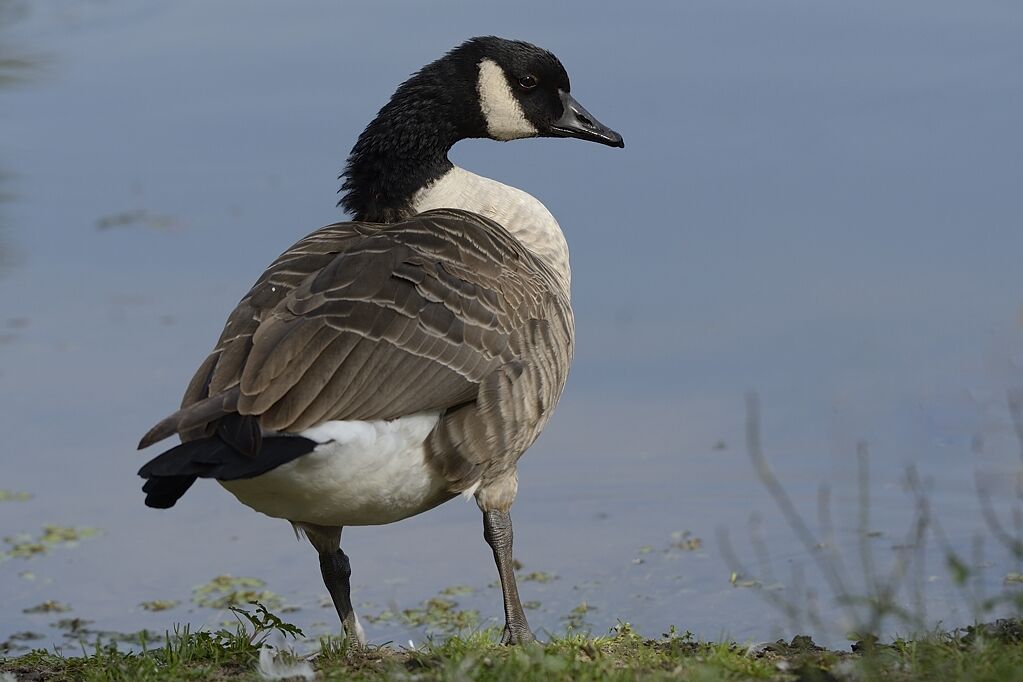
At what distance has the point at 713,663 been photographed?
13.8ft

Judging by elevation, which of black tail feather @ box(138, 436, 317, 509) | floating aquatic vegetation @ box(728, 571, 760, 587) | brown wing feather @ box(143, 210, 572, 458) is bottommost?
floating aquatic vegetation @ box(728, 571, 760, 587)

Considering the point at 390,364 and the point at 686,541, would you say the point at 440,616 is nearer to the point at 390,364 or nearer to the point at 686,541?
the point at 686,541

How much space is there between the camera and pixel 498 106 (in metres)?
6.32

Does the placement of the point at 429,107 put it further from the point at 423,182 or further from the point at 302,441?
the point at 302,441

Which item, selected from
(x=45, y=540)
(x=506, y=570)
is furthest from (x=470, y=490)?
(x=45, y=540)

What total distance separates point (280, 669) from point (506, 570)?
110 cm

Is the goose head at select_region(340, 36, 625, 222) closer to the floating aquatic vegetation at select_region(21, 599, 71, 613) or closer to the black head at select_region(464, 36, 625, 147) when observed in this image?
the black head at select_region(464, 36, 625, 147)

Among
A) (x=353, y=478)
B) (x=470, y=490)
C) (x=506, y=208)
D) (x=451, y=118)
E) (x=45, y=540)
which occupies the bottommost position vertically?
(x=45, y=540)

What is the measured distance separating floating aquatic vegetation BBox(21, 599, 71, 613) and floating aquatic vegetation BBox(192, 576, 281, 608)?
0.57m

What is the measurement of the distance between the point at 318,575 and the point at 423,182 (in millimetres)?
2158

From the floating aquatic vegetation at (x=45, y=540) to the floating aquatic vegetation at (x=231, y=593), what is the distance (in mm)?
811

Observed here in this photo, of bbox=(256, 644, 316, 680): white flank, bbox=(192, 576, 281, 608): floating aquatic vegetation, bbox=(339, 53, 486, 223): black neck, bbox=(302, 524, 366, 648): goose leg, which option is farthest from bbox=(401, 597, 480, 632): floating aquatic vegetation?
bbox=(256, 644, 316, 680): white flank

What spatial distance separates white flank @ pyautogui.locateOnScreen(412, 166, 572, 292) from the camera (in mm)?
5922

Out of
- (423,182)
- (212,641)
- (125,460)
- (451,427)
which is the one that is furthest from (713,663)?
(125,460)
